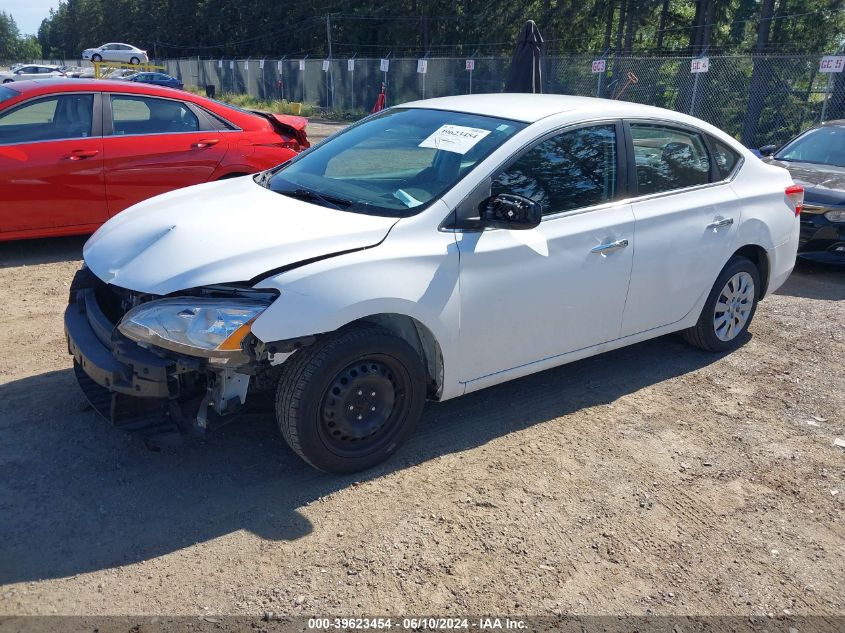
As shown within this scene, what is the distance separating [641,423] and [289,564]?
7.42ft

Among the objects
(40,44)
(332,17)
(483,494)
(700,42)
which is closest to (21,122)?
(483,494)

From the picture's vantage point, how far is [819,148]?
869 cm

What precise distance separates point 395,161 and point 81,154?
12.8 ft

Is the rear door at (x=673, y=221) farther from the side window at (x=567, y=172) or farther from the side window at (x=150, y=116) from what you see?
the side window at (x=150, y=116)

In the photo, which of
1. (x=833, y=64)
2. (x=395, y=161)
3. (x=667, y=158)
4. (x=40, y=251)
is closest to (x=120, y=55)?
(x=833, y=64)

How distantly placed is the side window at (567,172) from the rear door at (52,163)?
4517 millimetres

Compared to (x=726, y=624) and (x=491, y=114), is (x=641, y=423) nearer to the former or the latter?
(x=726, y=624)

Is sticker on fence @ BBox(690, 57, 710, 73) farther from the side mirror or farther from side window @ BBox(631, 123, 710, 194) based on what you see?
the side mirror

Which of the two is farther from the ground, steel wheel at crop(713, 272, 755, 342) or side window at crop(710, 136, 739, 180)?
side window at crop(710, 136, 739, 180)

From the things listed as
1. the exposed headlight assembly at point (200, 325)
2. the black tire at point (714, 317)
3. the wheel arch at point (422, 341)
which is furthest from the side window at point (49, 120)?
the black tire at point (714, 317)

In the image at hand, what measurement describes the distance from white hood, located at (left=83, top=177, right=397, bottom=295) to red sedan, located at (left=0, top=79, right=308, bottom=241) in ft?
9.87

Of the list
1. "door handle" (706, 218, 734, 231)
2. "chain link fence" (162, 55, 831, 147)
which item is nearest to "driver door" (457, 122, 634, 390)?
"door handle" (706, 218, 734, 231)

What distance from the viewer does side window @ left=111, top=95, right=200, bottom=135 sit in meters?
6.94

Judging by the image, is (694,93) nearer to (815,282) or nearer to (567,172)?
(815,282)
